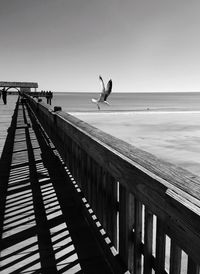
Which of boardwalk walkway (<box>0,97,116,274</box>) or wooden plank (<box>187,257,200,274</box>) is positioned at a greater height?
wooden plank (<box>187,257,200,274</box>)

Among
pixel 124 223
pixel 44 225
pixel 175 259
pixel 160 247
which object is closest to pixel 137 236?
pixel 124 223

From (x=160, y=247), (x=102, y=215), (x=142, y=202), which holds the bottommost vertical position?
(x=102, y=215)

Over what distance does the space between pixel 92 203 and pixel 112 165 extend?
3.89 ft

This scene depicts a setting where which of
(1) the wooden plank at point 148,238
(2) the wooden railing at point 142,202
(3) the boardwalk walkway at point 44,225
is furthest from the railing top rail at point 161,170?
(3) the boardwalk walkway at point 44,225

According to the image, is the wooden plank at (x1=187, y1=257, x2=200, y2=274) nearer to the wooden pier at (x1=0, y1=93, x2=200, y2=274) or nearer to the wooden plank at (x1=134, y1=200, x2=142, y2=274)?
the wooden pier at (x1=0, y1=93, x2=200, y2=274)

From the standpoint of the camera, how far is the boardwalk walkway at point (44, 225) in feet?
8.53

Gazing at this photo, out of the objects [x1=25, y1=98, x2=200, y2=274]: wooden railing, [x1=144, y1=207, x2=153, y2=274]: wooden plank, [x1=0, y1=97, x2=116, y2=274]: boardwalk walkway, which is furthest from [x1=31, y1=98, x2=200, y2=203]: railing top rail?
[x1=0, y1=97, x2=116, y2=274]: boardwalk walkway

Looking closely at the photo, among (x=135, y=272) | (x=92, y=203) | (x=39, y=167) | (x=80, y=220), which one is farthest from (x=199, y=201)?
(x=39, y=167)

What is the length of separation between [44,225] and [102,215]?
79cm

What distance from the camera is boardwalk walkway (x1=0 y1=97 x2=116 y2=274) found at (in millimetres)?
2600

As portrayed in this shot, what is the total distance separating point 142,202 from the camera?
5.79ft

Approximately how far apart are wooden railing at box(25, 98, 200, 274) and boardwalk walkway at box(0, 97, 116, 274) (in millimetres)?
265

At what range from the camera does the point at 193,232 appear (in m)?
1.19

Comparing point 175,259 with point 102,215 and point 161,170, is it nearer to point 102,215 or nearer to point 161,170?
point 161,170
